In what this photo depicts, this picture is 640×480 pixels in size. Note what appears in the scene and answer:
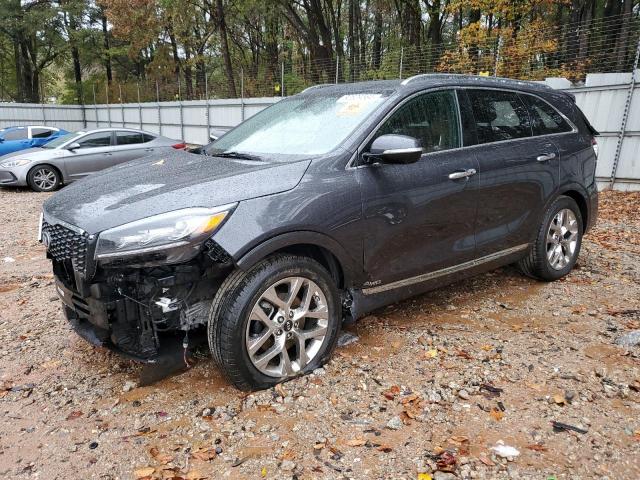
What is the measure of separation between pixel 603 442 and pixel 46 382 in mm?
3204

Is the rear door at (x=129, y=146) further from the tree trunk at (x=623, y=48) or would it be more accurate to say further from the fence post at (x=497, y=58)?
the tree trunk at (x=623, y=48)

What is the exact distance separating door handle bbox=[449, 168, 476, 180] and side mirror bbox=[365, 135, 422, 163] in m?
0.64

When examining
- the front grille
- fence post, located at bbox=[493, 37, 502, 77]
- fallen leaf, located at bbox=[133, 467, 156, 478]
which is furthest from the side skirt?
fence post, located at bbox=[493, 37, 502, 77]

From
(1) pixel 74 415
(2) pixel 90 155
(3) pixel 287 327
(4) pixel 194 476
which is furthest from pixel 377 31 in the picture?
(4) pixel 194 476

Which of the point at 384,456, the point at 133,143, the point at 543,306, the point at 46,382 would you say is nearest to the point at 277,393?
the point at 384,456

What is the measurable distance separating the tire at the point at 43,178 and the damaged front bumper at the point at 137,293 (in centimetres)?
958

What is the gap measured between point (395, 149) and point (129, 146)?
10351 millimetres

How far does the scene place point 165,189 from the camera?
9.04 feet

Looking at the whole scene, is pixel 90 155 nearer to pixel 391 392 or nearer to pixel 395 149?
pixel 395 149

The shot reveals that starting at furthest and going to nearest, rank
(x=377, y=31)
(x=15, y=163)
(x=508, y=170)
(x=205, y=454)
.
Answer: (x=377, y=31) → (x=15, y=163) → (x=508, y=170) → (x=205, y=454)

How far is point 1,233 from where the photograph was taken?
7.23m

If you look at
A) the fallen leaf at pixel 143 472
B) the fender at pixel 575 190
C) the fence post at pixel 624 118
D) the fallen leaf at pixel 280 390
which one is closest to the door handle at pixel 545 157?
the fender at pixel 575 190

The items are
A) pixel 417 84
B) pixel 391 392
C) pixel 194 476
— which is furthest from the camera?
pixel 417 84

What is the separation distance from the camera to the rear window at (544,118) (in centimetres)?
430
